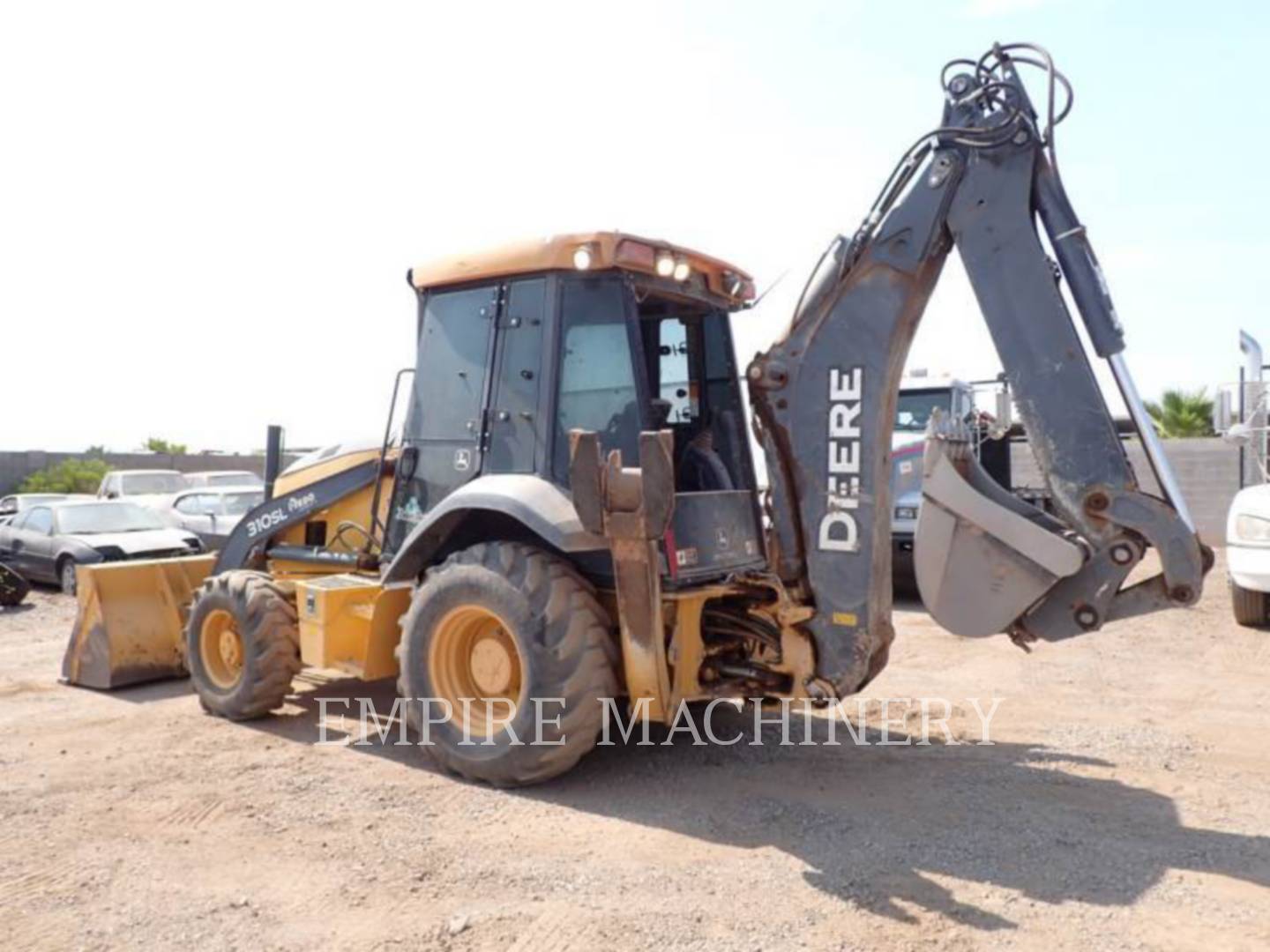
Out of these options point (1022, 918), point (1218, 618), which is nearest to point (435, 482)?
point (1022, 918)

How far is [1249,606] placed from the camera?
10.0 metres

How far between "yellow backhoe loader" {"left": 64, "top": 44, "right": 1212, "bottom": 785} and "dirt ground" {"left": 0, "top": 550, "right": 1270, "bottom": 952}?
1.71ft

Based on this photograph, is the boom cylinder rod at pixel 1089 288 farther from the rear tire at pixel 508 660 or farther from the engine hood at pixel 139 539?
the engine hood at pixel 139 539

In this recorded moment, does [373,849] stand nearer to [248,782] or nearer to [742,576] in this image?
[248,782]

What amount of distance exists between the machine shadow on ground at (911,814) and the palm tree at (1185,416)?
19.2 m

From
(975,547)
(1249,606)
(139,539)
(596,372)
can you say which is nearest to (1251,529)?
(1249,606)

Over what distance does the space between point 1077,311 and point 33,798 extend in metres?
5.30

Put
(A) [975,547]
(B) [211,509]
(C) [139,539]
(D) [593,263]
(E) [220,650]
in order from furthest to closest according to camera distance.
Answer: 1. (B) [211,509]
2. (C) [139,539]
3. (E) [220,650]
4. (D) [593,263]
5. (A) [975,547]

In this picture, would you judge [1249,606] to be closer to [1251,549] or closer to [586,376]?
[1251,549]

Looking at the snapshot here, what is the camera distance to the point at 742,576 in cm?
541

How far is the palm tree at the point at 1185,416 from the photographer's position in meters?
22.8

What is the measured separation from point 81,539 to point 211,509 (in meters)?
2.18

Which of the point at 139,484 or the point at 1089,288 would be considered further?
the point at 139,484

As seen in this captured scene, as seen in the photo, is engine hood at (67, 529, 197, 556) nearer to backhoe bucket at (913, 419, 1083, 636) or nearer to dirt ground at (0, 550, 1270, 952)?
dirt ground at (0, 550, 1270, 952)
